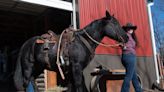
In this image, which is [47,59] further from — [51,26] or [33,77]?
[51,26]

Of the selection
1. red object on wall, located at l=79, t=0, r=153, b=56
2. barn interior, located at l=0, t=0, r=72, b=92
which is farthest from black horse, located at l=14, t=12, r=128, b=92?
barn interior, located at l=0, t=0, r=72, b=92

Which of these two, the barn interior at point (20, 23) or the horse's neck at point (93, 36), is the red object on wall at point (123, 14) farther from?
the horse's neck at point (93, 36)

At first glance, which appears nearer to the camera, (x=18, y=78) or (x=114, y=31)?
(x=114, y=31)

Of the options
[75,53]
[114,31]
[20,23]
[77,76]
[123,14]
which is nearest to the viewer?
[77,76]

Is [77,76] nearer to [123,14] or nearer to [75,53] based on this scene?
[75,53]

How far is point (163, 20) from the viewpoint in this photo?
32812mm

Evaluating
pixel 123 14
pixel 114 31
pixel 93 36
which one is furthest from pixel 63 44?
pixel 123 14

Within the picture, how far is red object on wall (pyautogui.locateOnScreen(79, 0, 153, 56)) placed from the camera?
919 cm

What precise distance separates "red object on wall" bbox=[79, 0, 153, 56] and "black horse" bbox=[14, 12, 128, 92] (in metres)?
2.86

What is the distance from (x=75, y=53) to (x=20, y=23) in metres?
9.14

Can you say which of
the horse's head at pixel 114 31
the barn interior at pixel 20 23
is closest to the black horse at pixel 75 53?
the horse's head at pixel 114 31

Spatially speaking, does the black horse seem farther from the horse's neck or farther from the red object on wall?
the red object on wall

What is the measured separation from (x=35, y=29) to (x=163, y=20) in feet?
Result: 74.1

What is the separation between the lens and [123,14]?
33.4 ft
